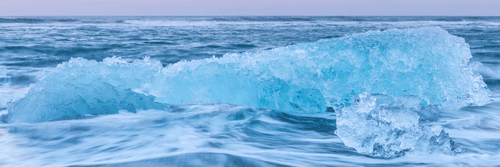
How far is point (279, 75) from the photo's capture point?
2.65 meters

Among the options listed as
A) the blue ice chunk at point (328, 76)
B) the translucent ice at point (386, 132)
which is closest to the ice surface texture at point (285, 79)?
the blue ice chunk at point (328, 76)

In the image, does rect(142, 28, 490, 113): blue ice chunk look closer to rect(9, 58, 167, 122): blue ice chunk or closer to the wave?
the wave

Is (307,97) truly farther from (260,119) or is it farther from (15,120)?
(15,120)

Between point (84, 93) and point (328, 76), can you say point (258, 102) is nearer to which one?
point (328, 76)

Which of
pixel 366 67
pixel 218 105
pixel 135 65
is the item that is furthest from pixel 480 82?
pixel 135 65

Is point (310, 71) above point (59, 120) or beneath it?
above

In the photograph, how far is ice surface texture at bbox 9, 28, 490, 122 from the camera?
262cm

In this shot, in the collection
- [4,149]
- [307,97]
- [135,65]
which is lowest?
[4,149]

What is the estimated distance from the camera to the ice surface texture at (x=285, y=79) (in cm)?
262

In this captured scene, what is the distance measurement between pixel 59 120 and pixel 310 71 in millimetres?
1827

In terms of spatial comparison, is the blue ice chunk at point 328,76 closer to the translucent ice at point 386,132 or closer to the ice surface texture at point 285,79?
the ice surface texture at point 285,79

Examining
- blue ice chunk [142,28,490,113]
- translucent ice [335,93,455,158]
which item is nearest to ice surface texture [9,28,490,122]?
blue ice chunk [142,28,490,113]

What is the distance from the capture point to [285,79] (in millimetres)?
2648

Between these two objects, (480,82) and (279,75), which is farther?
(480,82)
